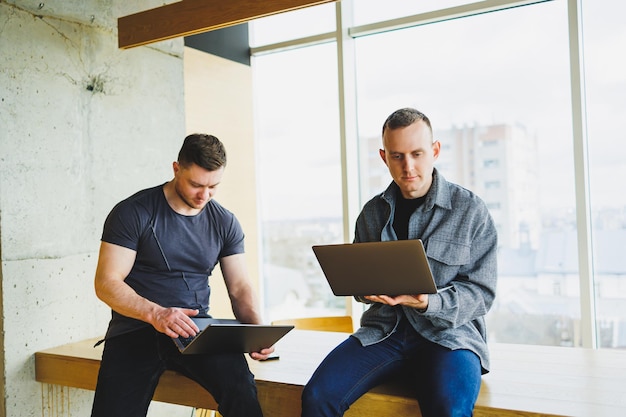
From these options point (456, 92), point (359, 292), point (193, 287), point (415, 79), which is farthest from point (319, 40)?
point (359, 292)

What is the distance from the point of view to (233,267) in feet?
9.59

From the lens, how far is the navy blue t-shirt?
8.78ft

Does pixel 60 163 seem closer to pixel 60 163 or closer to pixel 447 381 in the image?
pixel 60 163

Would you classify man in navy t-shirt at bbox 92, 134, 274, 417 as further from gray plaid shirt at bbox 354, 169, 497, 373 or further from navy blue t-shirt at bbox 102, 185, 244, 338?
gray plaid shirt at bbox 354, 169, 497, 373

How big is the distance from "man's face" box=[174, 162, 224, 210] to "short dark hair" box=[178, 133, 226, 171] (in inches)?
0.9

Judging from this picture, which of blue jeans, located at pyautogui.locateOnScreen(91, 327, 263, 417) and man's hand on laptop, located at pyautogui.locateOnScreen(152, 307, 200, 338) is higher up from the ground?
man's hand on laptop, located at pyautogui.locateOnScreen(152, 307, 200, 338)

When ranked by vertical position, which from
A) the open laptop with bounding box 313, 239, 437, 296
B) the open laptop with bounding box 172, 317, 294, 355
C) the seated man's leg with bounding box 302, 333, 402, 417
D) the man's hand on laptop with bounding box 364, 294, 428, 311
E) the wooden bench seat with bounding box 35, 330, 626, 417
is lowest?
the wooden bench seat with bounding box 35, 330, 626, 417

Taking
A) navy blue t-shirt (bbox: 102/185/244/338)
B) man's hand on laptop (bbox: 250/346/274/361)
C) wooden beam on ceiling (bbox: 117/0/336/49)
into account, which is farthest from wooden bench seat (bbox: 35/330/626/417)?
wooden beam on ceiling (bbox: 117/0/336/49)

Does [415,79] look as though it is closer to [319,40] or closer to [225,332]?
[319,40]

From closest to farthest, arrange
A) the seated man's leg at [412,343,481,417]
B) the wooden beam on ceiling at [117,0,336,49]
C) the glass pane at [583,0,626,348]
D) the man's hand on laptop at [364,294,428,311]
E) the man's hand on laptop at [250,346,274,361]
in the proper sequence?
the seated man's leg at [412,343,481,417] < the man's hand on laptop at [364,294,428,311] < the man's hand on laptop at [250,346,274,361] < the wooden beam on ceiling at [117,0,336,49] < the glass pane at [583,0,626,348]

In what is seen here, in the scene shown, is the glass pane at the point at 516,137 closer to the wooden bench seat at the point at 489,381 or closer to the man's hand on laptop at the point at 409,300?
the wooden bench seat at the point at 489,381

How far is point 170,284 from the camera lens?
9.07 ft

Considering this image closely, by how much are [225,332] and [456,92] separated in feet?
8.92

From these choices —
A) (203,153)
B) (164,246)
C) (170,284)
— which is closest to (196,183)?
(203,153)
